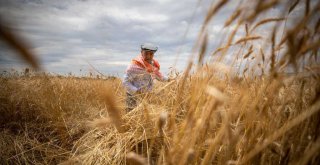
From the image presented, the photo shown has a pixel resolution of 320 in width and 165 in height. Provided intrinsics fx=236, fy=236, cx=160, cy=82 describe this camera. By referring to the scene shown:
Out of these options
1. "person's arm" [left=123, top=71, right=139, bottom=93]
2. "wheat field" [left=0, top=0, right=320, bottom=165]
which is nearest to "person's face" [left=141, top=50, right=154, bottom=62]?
"person's arm" [left=123, top=71, right=139, bottom=93]

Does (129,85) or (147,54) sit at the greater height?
(147,54)

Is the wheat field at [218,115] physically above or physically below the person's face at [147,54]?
below

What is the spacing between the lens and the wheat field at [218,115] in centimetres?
84

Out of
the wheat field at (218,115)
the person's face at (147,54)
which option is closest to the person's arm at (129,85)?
the person's face at (147,54)

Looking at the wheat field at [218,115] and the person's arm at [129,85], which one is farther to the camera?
the person's arm at [129,85]

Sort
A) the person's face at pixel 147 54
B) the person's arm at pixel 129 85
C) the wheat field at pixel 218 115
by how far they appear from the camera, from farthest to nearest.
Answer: the person's face at pixel 147 54
the person's arm at pixel 129 85
the wheat field at pixel 218 115

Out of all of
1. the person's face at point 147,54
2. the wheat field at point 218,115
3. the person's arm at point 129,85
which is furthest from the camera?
the person's face at point 147,54

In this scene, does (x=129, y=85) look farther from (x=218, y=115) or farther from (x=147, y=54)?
(x=218, y=115)

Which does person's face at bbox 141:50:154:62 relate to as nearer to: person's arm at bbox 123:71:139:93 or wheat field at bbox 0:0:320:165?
person's arm at bbox 123:71:139:93

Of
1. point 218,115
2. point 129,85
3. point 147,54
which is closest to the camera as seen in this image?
point 218,115

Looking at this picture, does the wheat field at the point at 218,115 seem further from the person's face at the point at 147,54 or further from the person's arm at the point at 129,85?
the person's face at the point at 147,54

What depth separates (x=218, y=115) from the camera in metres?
1.07

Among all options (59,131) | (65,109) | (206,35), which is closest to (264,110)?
(206,35)

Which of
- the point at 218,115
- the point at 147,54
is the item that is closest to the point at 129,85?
the point at 147,54
